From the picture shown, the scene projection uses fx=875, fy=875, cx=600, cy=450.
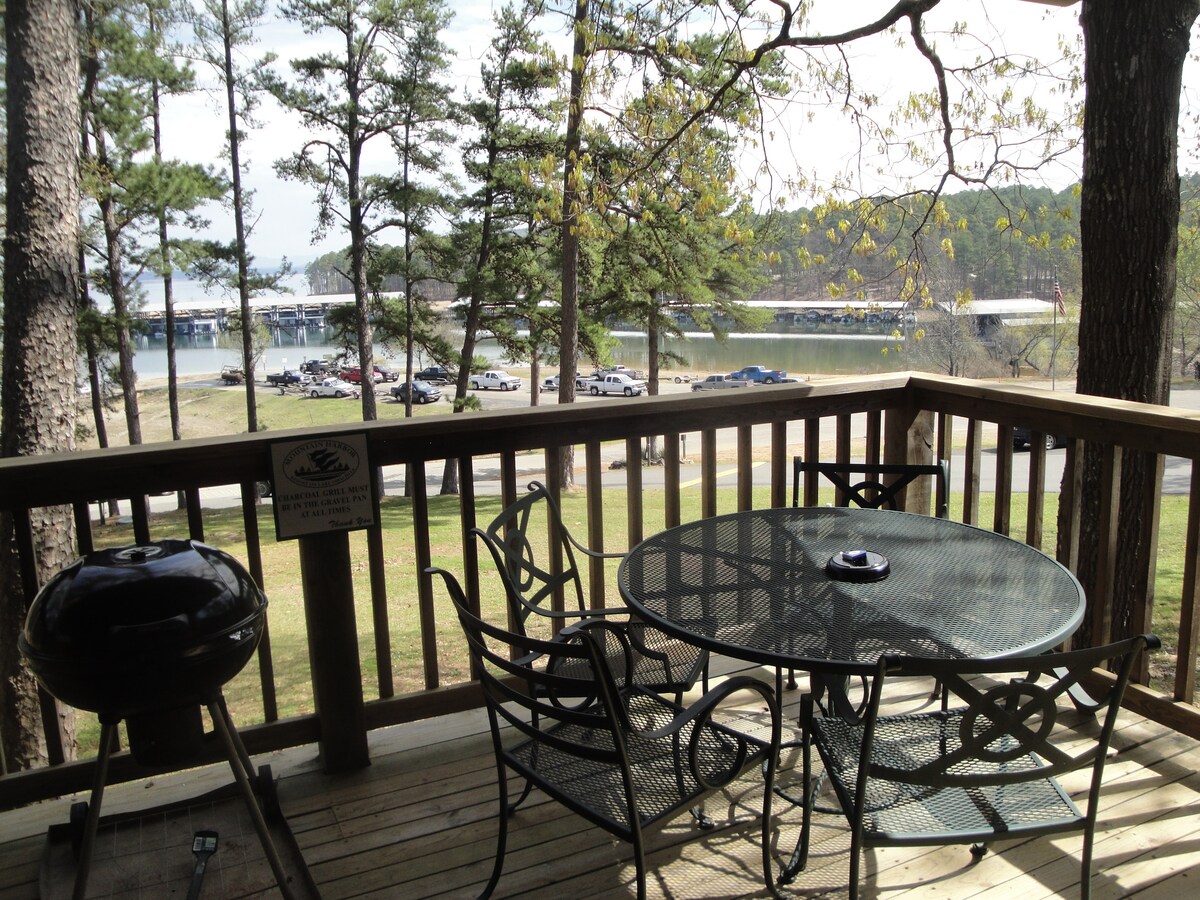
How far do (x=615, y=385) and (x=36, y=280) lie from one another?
83.0 ft

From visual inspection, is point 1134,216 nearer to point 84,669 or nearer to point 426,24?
point 84,669

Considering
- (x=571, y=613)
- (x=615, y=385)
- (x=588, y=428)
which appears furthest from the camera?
(x=615, y=385)

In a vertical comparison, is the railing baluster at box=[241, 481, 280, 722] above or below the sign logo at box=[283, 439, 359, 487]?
below

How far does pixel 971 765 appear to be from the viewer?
1.68 metres

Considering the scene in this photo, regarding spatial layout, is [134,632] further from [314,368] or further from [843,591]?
[314,368]

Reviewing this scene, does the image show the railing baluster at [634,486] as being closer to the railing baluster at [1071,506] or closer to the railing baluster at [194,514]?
the railing baluster at [194,514]

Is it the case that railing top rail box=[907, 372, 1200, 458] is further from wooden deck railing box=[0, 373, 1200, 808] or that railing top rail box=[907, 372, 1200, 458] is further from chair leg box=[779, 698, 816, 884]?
chair leg box=[779, 698, 816, 884]

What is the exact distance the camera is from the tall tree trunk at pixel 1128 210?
9.94 feet

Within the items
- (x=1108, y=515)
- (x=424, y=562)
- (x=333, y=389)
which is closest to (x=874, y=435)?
(x=1108, y=515)

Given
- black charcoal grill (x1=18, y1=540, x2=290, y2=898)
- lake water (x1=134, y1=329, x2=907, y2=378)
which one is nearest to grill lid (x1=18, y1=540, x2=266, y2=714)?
black charcoal grill (x1=18, y1=540, x2=290, y2=898)

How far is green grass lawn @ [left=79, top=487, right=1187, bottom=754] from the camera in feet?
21.9

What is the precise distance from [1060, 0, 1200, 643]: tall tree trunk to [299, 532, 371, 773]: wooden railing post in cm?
242

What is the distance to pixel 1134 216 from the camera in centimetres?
310

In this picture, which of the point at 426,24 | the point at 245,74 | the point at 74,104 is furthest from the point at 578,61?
the point at 245,74
